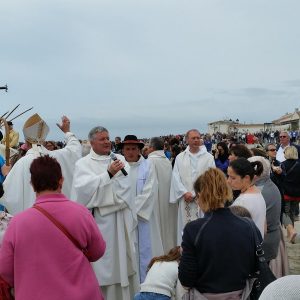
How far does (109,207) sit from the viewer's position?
16.6ft

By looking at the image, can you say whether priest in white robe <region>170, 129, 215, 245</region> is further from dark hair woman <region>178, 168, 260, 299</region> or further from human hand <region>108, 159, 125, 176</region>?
dark hair woman <region>178, 168, 260, 299</region>

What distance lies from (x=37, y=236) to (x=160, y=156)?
4463 mm

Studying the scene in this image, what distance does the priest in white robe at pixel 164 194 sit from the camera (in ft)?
23.9

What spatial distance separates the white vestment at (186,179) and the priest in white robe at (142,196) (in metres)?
0.89

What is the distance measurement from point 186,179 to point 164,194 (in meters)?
0.45

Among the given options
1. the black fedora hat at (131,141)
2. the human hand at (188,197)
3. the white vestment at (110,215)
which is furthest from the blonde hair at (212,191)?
the human hand at (188,197)

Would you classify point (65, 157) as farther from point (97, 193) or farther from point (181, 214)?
point (181, 214)

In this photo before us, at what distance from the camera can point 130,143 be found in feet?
20.1

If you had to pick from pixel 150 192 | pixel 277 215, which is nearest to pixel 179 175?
pixel 150 192

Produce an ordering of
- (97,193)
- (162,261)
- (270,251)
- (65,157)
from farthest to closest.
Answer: (65,157) → (97,193) → (270,251) → (162,261)

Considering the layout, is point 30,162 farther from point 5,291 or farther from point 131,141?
point 5,291

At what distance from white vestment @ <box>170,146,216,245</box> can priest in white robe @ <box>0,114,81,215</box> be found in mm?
1901

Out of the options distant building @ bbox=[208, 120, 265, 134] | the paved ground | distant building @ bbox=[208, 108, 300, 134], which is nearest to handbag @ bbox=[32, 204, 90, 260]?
the paved ground

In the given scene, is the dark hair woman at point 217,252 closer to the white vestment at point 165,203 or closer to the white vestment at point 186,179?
the white vestment at point 186,179
